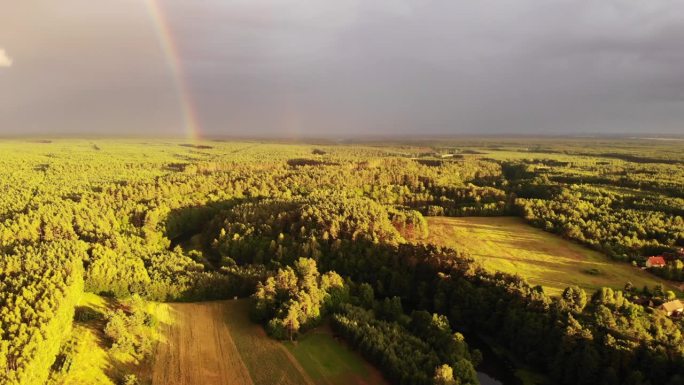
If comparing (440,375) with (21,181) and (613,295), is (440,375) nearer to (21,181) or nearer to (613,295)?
(613,295)

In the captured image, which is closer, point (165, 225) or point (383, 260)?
point (383, 260)

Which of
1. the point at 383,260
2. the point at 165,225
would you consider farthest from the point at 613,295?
the point at 165,225

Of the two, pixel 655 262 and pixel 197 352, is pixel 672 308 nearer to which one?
pixel 655 262

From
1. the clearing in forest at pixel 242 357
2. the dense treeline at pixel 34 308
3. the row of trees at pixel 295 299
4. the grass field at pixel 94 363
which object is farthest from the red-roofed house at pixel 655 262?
the dense treeline at pixel 34 308

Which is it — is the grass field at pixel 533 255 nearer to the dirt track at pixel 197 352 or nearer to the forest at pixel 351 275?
the forest at pixel 351 275

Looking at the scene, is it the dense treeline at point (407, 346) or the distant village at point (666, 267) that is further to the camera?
the distant village at point (666, 267)

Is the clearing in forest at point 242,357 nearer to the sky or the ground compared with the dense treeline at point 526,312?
nearer to the ground

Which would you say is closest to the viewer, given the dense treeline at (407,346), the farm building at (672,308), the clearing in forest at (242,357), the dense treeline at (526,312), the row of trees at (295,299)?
the dense treeline at (526,312)
